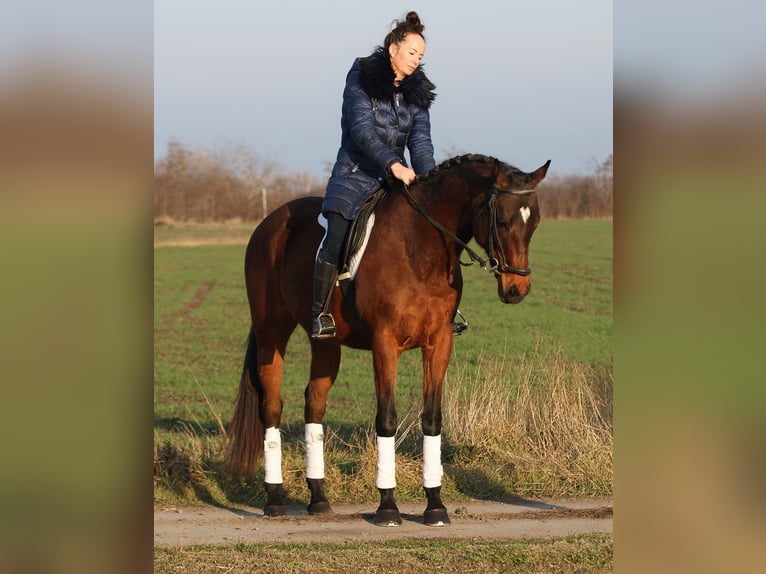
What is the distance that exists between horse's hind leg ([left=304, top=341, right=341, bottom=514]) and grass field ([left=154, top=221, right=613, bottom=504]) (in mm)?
399

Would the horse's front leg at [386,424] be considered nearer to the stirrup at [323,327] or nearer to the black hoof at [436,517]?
the black hoof at [436,517]

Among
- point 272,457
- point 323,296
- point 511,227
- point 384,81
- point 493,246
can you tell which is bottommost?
point 272,457

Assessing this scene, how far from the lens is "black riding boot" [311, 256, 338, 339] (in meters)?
6.62

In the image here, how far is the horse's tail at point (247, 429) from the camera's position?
7.57m

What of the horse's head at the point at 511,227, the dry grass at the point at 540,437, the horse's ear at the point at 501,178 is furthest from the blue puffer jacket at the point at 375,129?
the dry grass at the point at 540,437

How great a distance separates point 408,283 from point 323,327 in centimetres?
65

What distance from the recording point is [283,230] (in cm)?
751

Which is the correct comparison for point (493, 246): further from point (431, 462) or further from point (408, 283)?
point (431, 462)

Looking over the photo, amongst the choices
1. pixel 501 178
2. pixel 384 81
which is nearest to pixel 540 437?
pixel 501 178

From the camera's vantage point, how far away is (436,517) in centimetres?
652

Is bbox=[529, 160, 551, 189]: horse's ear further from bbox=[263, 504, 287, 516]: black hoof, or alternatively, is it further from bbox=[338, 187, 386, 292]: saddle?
bbox=[263, 504, 287, 516]: black hoof

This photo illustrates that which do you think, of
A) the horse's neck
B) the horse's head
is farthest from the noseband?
the horse's neck
